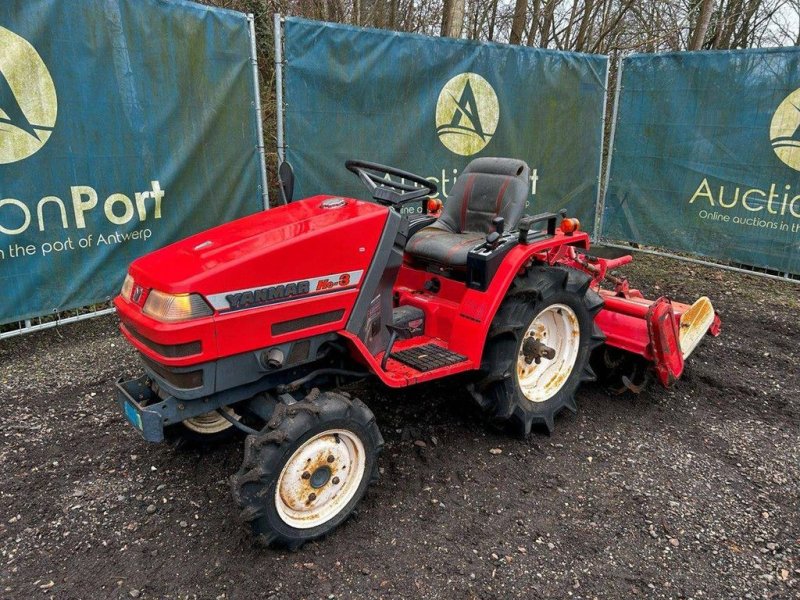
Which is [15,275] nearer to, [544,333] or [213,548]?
[213,548]

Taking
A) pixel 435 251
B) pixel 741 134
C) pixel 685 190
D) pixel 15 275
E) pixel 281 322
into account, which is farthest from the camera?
pixel 685 190

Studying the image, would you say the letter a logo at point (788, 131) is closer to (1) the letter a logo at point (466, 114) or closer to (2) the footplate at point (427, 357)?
(1) the letter a logo at point (466, 114)

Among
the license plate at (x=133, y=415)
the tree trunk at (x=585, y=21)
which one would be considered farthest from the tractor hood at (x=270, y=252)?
the tree trunk at (x=585, y=21)

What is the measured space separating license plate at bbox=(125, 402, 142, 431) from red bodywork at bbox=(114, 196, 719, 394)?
229 mm

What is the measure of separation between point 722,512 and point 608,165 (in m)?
4.97

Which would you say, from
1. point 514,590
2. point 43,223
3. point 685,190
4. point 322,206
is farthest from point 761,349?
point 43,223

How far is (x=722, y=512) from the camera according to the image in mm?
2600

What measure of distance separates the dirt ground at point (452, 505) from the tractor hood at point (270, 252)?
3.35 ft

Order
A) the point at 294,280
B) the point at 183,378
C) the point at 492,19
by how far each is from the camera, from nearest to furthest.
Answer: the point at 183,378 → the point at 294,280 → the point at 492,19

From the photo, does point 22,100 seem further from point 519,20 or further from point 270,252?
point 519,20

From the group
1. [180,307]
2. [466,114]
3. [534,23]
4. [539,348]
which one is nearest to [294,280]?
[180,307]

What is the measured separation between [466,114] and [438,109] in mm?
342

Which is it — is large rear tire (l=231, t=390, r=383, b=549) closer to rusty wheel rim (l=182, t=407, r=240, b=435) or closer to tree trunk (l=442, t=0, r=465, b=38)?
rusty wheel rim (l=182, t=407, r=240, b=435)

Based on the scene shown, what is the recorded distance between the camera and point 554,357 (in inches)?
127
